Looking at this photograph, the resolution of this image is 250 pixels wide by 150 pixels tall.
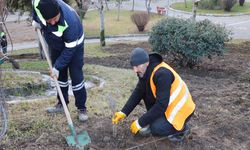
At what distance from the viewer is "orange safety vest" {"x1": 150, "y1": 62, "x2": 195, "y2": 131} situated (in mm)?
4570

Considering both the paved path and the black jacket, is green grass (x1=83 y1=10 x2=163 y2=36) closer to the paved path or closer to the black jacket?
the paved path

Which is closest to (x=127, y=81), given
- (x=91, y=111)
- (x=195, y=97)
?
(x=195, y=97)

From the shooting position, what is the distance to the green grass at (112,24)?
74.0 feet

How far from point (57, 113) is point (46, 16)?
59.7 inches

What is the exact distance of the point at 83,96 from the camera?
214 inches

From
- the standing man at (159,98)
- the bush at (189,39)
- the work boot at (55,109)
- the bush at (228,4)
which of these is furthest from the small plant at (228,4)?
the standing man at (159,98)

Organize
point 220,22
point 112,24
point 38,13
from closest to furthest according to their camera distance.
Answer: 1. point 38,13
2. point 220,22
3. point 112,24

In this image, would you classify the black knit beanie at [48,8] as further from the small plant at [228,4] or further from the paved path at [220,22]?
the small plant at [228,4]

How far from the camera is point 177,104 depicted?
461 centimetres

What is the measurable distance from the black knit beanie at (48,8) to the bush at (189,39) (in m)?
5.11

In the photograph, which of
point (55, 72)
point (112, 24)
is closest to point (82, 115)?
→ point (55, 72)

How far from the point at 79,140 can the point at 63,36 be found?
49.8 inches

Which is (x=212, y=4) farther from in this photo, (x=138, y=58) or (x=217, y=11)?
(x=138, y=58)

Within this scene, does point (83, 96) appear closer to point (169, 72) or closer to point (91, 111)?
point (91, 111)
